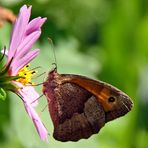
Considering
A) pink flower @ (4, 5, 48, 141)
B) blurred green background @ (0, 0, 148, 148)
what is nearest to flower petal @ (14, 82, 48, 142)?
pink flower @ (4, 5, 48, 141)

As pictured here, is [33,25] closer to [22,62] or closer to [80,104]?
[22,62]

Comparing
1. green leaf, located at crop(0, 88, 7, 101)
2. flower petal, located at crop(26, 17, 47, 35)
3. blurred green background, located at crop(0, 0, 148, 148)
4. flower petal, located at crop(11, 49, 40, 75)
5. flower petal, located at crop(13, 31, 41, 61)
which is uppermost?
flower petal, located at crop(26, 17, 47, 35)

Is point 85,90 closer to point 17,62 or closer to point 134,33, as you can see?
point 17,62

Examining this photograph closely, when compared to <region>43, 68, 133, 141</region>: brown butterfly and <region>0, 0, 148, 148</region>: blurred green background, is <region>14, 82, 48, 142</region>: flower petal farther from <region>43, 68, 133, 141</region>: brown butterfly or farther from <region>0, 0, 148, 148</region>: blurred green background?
<region>0, 0, 148, 148</region>: blurred green background

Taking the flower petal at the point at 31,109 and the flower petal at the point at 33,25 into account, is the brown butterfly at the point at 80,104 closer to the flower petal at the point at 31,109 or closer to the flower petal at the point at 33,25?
the flower petal at the point at 31,109

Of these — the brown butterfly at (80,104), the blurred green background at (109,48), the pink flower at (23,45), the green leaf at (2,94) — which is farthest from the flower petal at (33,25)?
the blurred green background at (109,48)

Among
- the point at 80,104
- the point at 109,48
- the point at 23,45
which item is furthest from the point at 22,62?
the point at 109,48
